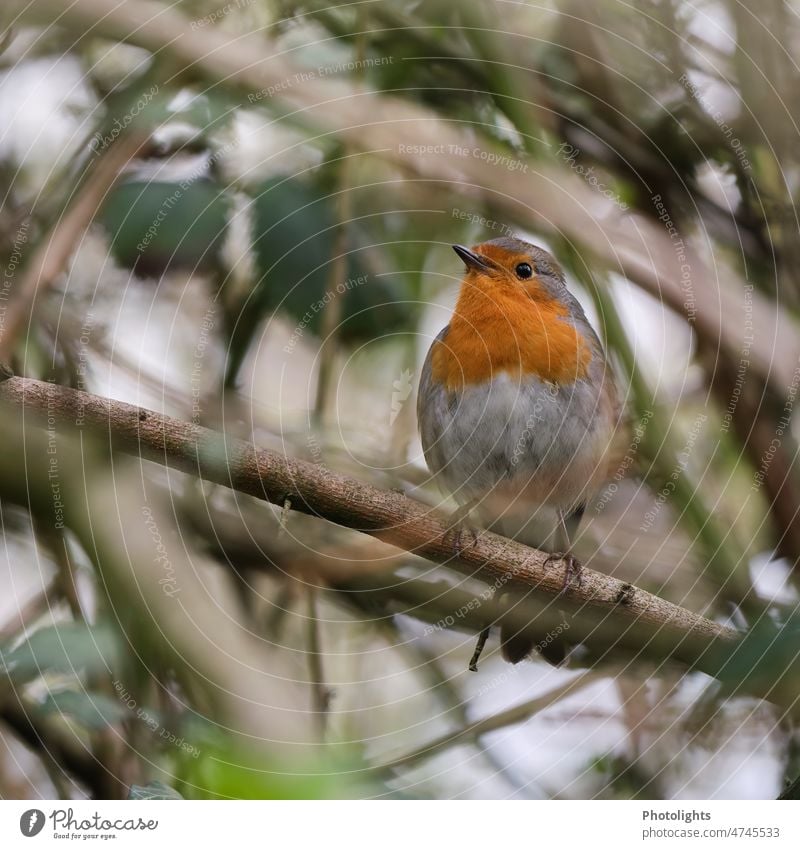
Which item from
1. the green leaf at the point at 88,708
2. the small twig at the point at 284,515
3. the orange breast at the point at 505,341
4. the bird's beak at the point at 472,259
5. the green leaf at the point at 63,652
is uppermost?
the bird's beak at the point at 472,259

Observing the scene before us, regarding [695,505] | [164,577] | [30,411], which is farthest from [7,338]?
[695,505]

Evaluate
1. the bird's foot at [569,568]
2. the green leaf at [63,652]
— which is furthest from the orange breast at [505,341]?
the green leaf at [63,652]

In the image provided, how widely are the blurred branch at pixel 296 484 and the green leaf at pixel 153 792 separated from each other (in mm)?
369

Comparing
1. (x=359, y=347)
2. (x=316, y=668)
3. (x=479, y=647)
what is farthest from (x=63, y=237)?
(x=479, y=647)

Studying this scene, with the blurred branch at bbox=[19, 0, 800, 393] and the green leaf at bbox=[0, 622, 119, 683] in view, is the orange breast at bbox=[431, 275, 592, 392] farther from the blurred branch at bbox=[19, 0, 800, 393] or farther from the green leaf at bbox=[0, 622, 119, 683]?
the green leaf at bbox=[0, 622, 119, 683]

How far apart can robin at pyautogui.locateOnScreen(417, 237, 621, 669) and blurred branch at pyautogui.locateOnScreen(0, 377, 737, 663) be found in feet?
0.86

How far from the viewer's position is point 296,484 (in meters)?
1.14

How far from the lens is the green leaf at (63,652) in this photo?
46.0 inches

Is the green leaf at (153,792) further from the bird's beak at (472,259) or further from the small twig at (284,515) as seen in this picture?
the bird's beak at (472,259)

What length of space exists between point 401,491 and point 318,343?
0.78ft

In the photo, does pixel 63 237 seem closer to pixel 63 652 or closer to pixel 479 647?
pixel 63 652

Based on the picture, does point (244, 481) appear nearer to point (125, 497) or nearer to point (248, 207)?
point (125, 497)

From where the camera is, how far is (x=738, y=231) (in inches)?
57.8

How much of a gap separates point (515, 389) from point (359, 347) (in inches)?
13.2
